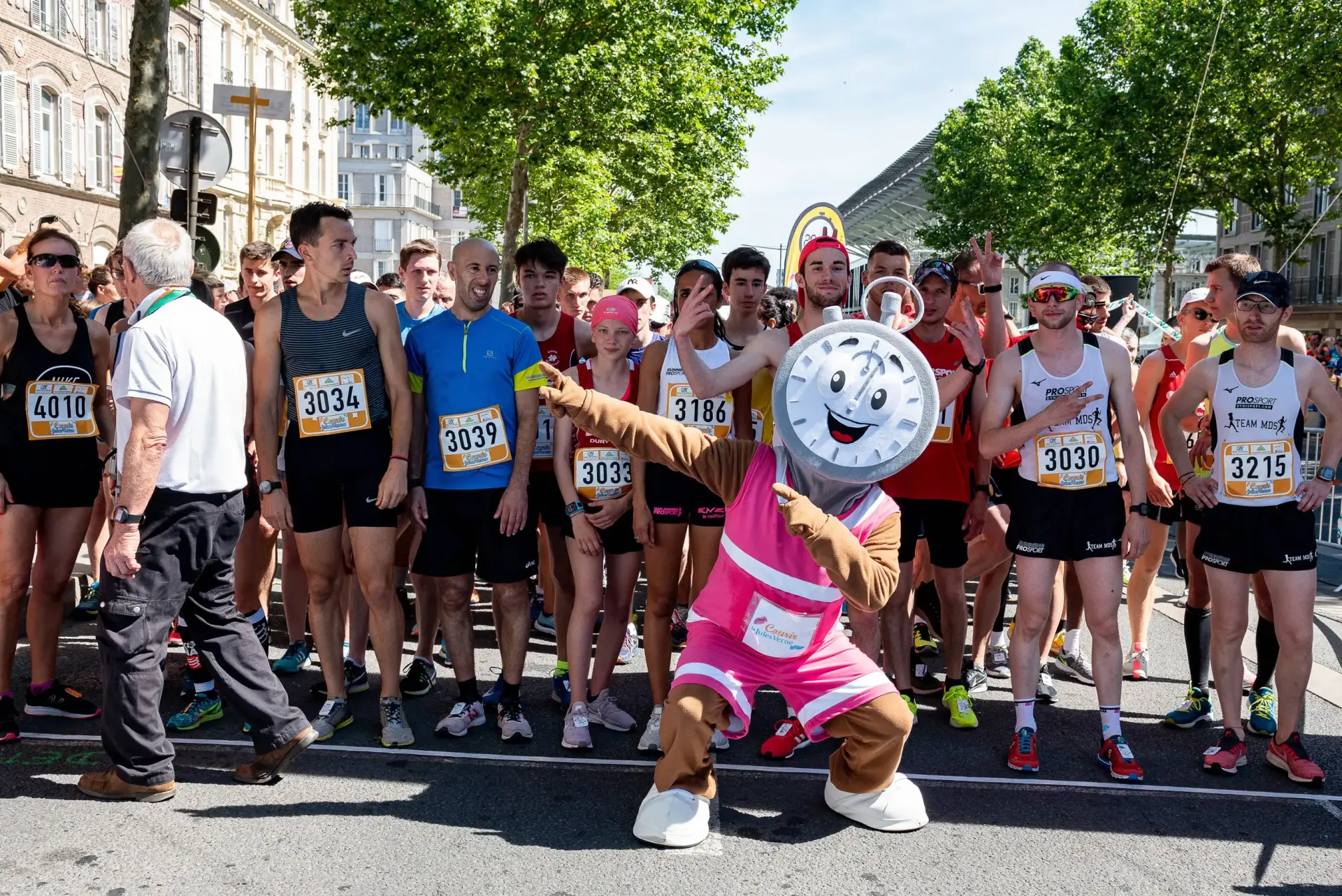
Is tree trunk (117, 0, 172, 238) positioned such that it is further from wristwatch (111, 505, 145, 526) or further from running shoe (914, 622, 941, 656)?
running shoe (914, 622, 941, 656)

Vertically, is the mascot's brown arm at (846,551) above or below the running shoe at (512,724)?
above

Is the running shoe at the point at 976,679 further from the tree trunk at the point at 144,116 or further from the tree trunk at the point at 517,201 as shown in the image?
the tree trunk at the point at 517,201

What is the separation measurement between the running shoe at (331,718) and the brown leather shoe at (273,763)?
46 centimetres

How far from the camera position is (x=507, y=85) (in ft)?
80.5

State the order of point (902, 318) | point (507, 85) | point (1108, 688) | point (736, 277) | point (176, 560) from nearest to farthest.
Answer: point (176, 560) < point (902, 318) < point (1108, 688) < point (736, 277) < point (507, 85)

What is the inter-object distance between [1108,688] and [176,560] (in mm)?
3895

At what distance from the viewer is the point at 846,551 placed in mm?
3777

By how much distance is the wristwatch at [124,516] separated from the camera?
4316mm

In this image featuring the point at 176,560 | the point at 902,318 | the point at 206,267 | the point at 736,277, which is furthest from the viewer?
the point at 206,267

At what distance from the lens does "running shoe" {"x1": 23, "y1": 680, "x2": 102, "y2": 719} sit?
5.42 metres

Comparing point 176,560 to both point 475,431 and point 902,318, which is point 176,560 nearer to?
point 475,431

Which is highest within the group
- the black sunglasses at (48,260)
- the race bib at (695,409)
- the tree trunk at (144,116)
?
the tree trunk at (144,116)

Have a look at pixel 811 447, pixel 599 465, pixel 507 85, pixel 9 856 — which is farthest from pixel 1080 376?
pixel 507 85

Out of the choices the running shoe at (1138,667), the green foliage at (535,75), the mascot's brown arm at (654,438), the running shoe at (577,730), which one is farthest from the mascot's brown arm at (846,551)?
the green foliage at (535,75)
